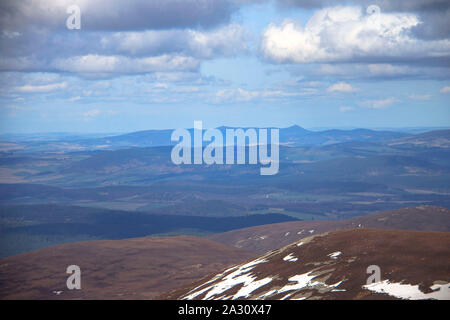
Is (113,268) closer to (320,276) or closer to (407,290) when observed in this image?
(320,276)

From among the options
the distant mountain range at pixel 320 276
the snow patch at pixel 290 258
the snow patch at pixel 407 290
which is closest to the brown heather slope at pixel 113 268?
the distant mountain range at pixel 320 276

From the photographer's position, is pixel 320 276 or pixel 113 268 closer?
pixel 320 276

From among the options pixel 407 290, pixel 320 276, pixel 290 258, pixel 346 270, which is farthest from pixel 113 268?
pixel 407 290

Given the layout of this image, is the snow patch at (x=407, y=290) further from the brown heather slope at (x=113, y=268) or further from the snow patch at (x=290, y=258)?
the brown heather slope at (x=113, y=268)

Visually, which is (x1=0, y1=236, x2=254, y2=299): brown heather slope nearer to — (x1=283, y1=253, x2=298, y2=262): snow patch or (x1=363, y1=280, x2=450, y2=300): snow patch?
(x1=283, y1=253, x2=298, y2=262): snow patch
